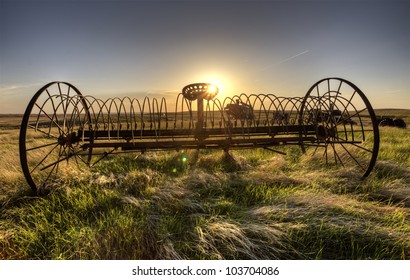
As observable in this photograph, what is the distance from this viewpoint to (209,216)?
3369 millimetres

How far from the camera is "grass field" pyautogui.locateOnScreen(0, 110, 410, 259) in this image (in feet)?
8.66

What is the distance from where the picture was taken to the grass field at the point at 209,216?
2.64 m

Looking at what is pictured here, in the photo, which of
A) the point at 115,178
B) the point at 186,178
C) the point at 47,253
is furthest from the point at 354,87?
the point at 47,253

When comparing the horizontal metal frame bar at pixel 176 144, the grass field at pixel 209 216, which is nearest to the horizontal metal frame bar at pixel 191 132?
the horizontal metal frame bar at pixel 176 144

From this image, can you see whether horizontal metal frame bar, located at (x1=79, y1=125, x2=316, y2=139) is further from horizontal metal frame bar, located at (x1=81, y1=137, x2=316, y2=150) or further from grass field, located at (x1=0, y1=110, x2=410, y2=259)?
grass field, located at (x1=0, y1=110, x2=410, y2=259)

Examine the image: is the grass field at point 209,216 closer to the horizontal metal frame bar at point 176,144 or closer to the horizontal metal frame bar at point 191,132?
the horizontal metal frame bar at point 176,144

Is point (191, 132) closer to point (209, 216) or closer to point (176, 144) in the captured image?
point (176, 144)

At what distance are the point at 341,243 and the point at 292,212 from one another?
69cm

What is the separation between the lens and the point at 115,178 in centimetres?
486

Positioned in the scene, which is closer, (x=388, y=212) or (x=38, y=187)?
(x=388, y=212)

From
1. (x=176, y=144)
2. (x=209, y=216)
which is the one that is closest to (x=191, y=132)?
(x=176, y=144)

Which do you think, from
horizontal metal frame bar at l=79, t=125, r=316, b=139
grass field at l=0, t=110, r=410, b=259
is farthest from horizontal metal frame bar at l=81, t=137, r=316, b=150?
grass field at l=0, t=110, r=410, b=259

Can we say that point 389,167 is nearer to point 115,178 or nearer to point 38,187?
point 115,178
